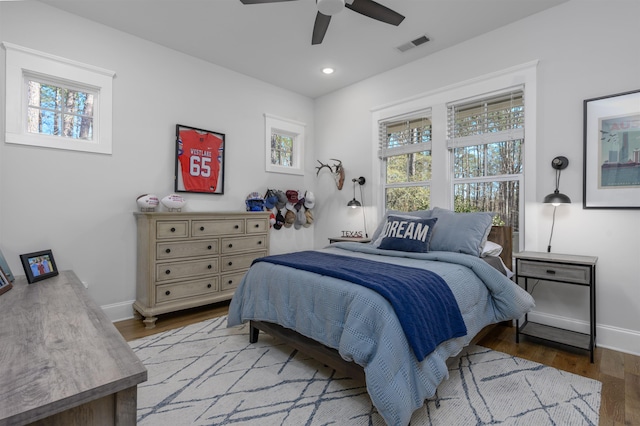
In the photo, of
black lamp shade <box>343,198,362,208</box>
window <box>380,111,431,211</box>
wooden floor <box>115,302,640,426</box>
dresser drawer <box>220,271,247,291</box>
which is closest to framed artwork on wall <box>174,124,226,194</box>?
dresser drawer <box>220,271,247,291</box>

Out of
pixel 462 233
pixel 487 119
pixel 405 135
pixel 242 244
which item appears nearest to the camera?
pixel 462 233

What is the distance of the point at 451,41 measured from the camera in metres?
3.45

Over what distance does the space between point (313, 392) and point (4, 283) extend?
6.60 feet

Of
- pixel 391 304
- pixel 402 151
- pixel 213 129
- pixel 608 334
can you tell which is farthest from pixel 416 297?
pixel 213 129

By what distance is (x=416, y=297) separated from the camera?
5.43 feet

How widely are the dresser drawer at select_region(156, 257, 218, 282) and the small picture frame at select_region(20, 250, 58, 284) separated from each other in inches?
32.0

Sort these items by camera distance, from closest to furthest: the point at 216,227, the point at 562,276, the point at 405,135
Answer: the point at 562,276, the point at 216,227, the point at 405,135

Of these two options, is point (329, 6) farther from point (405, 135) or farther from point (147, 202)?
point (147, 202)

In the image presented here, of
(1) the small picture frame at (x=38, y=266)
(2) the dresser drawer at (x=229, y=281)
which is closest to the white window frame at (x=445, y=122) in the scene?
(2) the dresser drawer at (x=229, y=281)

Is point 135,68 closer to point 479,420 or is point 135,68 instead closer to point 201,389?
point 201,389

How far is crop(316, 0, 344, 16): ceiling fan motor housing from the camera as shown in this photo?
226 centimetres

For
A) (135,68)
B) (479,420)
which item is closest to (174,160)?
(135,68)

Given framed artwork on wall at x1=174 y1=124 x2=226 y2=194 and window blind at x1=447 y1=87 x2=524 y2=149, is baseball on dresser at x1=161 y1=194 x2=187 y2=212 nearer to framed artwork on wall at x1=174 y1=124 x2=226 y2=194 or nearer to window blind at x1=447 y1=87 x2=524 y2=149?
framed artwork on wall at x1=174 y1=124 x2=226 y2=194

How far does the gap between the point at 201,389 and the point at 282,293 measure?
751mm
